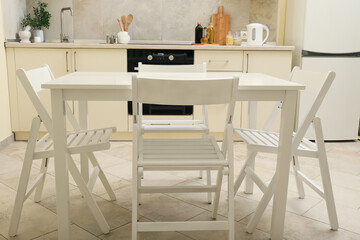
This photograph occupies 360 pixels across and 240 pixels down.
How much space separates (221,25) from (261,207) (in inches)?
106

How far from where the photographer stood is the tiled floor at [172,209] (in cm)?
190

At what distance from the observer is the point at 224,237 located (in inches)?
73.4

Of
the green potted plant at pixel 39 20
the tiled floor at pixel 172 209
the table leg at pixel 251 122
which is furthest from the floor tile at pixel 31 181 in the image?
the green potted plant at pixel 39 20

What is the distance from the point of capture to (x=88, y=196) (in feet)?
5.94

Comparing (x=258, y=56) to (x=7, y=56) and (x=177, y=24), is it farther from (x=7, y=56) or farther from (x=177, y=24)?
(x=7, y=56)

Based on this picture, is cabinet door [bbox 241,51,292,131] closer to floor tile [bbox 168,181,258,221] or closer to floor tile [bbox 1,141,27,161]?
floor tile [bbox 168,181,258,221]

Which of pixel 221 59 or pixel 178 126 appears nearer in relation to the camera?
pixel 178 126

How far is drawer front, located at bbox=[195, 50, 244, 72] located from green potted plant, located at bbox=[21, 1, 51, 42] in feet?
5.26

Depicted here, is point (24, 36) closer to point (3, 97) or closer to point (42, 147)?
point (3, 97)

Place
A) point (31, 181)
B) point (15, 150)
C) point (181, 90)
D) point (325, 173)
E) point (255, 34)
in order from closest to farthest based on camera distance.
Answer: point (181, 90) < point (325, 173) < point (31, 181) < point (15, 150) < point (255, 34)

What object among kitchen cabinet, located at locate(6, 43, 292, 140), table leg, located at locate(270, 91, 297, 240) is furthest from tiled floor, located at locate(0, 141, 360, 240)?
kitchen cabinet, located at locate(6, 43, 292, 140)

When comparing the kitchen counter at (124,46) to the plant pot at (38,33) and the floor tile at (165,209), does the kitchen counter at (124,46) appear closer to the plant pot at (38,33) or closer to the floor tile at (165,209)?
the plant pot at (38,33)

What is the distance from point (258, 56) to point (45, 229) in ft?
8.16

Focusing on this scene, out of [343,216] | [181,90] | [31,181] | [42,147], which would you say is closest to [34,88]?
[42,147]
